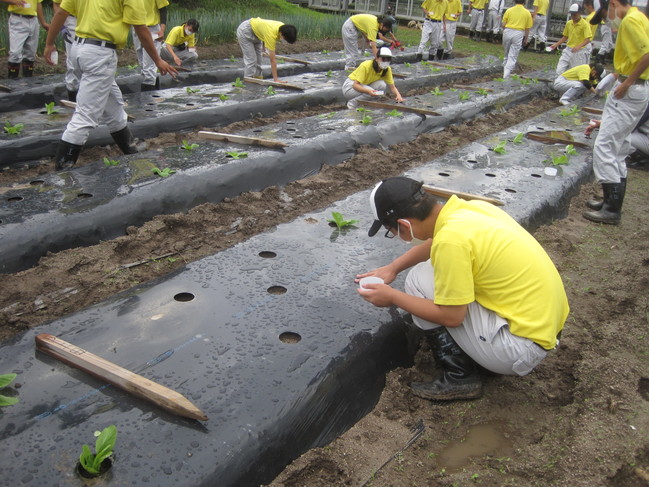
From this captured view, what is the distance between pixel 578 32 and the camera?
10.1 m

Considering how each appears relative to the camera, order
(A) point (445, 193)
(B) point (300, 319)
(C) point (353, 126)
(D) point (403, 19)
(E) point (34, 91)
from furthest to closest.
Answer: (D) point (403, 19)
(E) point (34, 91)
(C) point (353, 126)
(A) point (445, 193)
(B) point (300, 319)

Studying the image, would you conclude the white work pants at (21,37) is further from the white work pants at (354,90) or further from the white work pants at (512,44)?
the white work pants at (512,44)

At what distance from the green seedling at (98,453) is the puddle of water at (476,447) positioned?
1315 mm

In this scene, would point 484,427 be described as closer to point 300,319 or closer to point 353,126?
point 300,319

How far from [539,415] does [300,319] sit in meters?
1.22

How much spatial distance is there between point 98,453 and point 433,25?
14.0 meters

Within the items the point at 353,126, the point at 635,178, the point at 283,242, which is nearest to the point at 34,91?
the point at 353,126

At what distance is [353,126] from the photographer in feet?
21.0

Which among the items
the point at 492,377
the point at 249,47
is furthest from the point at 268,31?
the point at 492,377

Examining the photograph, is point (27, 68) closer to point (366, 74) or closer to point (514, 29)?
point (366, 74)

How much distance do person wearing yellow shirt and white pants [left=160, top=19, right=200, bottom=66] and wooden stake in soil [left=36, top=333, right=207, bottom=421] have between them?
7545 mm

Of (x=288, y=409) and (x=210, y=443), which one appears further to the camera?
(x=288, y=409)

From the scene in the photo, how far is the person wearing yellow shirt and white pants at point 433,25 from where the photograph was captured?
13.5 meters

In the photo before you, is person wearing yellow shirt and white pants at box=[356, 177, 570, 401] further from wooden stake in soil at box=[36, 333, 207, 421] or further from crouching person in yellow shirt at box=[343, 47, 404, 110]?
crouching person in yellow shirt at box=[343, 47, 404, 110]
